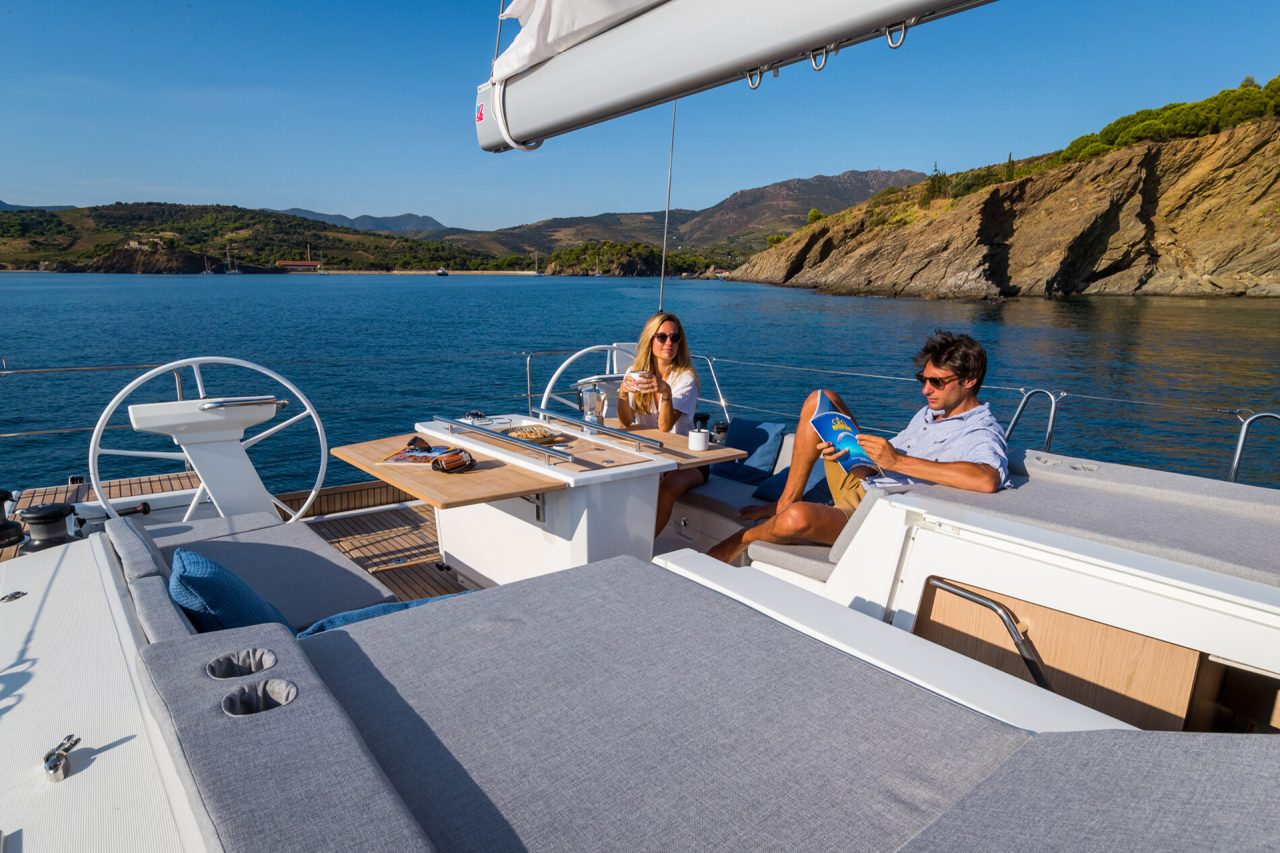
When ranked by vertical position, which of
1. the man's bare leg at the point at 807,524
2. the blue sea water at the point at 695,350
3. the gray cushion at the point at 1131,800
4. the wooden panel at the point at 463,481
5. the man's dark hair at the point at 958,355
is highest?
the man's dark hair at the point at 958,355

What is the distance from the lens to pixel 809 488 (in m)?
2.66

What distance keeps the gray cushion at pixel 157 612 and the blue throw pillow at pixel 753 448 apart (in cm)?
222

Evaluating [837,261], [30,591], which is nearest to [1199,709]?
[30,591]

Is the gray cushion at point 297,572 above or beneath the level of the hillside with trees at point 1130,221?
Result: beneath

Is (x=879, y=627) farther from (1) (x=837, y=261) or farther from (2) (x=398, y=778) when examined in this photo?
(1) (x=837, y=261)

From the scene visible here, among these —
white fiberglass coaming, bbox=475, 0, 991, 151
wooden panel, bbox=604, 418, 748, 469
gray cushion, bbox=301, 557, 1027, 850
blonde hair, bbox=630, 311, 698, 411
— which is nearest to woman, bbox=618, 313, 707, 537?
blonde hair, bbox=630, 311, 698, 411

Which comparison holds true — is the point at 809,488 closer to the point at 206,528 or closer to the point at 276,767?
the point at 206,528

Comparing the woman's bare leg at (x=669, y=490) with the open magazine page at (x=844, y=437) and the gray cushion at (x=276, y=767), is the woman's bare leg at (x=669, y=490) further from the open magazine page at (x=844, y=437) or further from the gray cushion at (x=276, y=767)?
the gray cushion at (x=276, y=767)

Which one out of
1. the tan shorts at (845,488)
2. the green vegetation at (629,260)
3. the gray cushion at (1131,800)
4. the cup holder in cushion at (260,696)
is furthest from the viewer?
the green vegetation at (629,260)

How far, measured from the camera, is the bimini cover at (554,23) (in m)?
1.40

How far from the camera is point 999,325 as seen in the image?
992 inches

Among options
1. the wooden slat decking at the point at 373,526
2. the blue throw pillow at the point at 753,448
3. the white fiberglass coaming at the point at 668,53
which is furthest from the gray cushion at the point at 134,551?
the blue throw pillow at the point at 753,448

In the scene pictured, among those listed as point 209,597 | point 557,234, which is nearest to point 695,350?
point 209,597

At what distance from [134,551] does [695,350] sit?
19.6m
